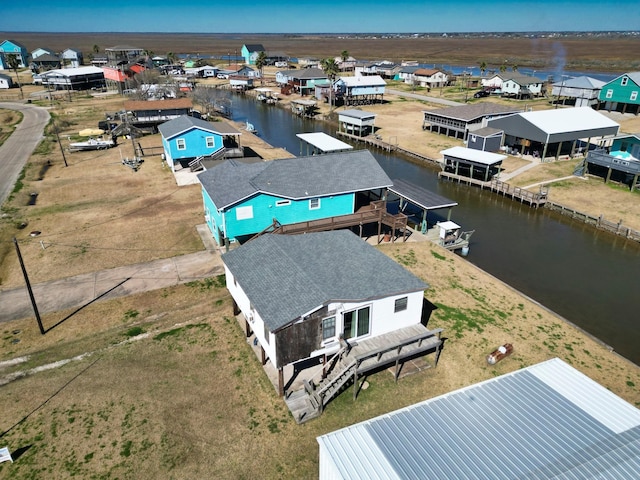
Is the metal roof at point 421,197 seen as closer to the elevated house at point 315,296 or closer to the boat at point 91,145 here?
the elevated house at point 315,296

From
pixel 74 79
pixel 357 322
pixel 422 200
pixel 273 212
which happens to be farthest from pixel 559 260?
pixel 74 79

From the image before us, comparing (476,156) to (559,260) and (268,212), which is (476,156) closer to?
(559,260)

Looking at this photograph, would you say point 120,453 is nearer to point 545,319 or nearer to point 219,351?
point 219,351

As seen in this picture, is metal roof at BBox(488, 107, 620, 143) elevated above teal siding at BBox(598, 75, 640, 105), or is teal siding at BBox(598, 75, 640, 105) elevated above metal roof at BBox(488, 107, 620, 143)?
teal siding at BBox(598, 75, 640, 105)

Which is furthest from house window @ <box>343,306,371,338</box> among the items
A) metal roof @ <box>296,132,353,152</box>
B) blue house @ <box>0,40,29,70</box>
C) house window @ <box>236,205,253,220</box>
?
blue house @ <box>0,40,29,70</box>

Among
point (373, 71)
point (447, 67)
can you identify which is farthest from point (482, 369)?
point (447, 67)

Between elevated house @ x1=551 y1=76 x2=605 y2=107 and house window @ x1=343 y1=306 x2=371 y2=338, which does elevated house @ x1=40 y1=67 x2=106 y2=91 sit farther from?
house window @ x1=343 y1=306 x2=371 y2=338
